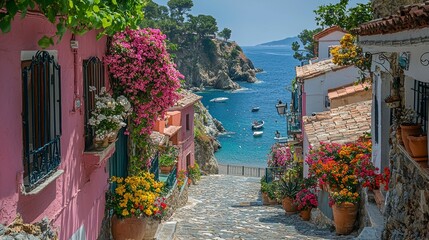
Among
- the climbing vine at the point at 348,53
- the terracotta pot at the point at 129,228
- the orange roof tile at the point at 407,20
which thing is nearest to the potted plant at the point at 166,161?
the climbing vine at the point at 348,53

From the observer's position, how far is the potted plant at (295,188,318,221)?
17.6 meters

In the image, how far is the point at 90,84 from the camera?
382 inches

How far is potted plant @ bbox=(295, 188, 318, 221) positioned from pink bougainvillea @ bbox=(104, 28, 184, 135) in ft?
24.2

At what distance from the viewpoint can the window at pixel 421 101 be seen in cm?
816

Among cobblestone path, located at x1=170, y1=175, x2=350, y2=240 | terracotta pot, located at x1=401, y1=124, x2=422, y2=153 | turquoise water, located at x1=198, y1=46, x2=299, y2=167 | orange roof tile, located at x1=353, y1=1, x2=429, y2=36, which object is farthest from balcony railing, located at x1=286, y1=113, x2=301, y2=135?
turquoise water, located at x1=198, y1=46, x2=299, y2=167

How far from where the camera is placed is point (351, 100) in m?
22.7

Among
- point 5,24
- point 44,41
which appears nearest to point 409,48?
point 44,41

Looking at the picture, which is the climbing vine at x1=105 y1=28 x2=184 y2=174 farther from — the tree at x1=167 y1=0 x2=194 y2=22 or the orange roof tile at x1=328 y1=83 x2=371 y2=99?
the tree at x1=167 y1=0 x2=194 y2=22

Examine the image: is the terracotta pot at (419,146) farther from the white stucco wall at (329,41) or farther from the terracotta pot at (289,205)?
the white stucco wall at (329,41)

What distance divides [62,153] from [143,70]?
11.5ft

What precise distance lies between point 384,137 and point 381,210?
1541 mm

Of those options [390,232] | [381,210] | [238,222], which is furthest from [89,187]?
[238,222]

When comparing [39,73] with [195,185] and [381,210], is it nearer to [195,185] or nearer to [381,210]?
[381,210]

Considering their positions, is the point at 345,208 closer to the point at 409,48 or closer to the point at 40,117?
the point at 409,48
